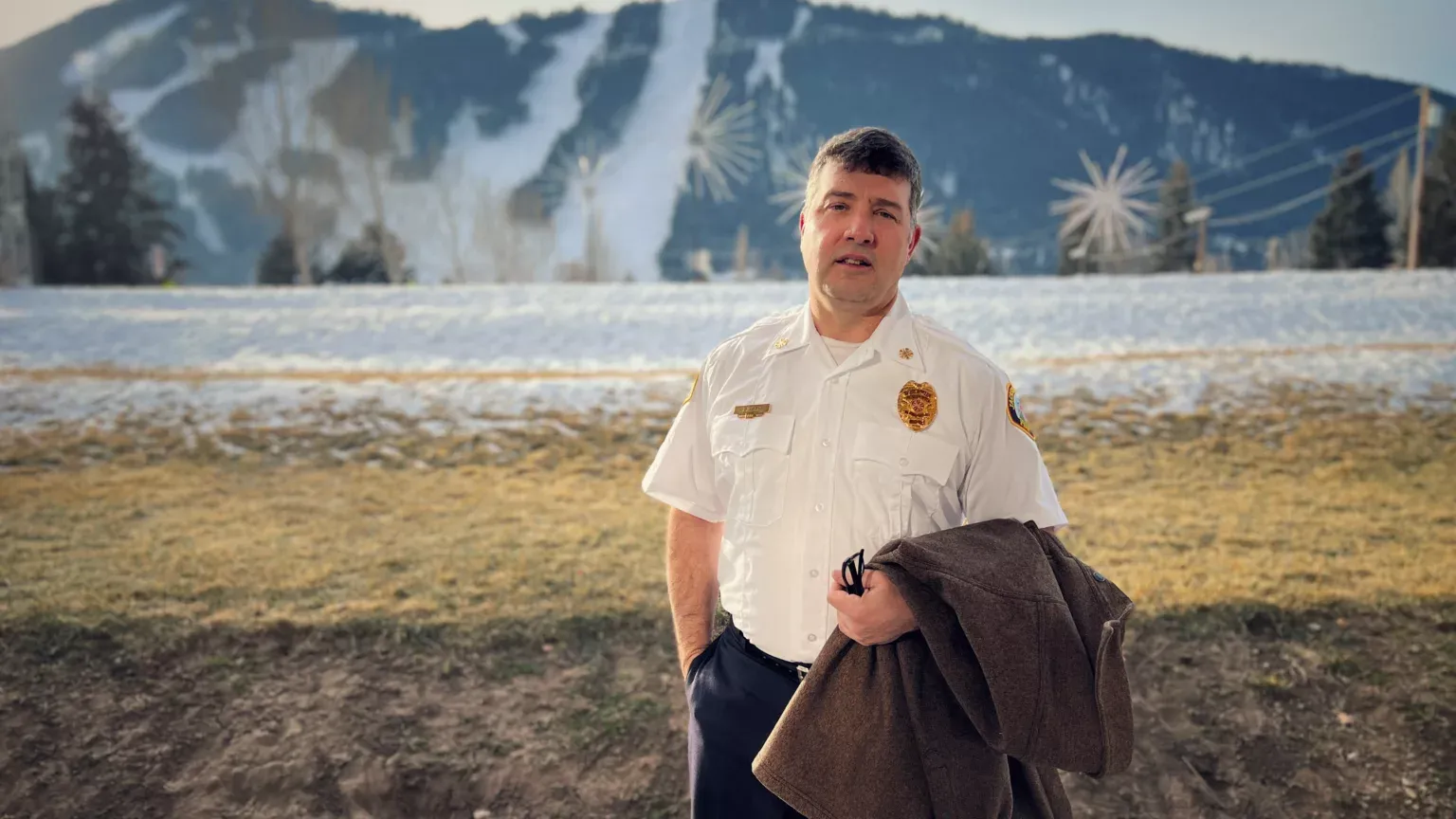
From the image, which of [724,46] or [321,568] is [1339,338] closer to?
[321,568]

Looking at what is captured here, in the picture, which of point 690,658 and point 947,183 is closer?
point 690,658

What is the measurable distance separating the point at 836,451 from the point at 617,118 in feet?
203

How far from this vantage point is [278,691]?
11.5 feet

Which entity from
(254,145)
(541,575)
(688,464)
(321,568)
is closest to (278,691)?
(321,568)

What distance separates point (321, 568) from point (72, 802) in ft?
5.12

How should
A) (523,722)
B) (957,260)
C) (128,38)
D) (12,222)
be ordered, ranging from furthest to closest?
1. (128,38)
2. (957,260)
3. (12,222)
4. (523,722)

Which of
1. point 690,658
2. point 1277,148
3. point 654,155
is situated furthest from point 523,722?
point 654,155

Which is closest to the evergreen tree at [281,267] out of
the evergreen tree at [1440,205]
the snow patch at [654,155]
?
the evergreen tree at [1440,205]

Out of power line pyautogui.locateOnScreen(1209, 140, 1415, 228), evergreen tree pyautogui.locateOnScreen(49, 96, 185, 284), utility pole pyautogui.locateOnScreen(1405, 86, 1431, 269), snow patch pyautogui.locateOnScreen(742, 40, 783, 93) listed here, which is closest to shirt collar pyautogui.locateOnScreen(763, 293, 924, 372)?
utility pole pyautogui.locateOnScreen(1405, 86, 1431, 269)

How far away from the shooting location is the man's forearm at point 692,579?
171cm

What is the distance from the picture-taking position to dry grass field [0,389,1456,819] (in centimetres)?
308

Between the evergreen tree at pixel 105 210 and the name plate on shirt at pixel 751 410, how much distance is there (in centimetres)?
1577

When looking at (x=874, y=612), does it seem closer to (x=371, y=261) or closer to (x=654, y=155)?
(x=371, y=261)

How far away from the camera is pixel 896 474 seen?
4.75ft
